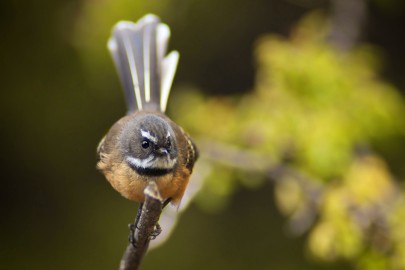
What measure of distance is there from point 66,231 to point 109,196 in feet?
1.78

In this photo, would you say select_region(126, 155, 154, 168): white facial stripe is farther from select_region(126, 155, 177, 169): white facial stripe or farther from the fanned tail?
the fanned tail

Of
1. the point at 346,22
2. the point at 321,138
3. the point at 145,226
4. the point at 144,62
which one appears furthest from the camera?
the point at 346,22

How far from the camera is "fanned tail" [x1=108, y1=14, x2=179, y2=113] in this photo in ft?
12.7

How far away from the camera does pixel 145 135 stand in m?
2.99

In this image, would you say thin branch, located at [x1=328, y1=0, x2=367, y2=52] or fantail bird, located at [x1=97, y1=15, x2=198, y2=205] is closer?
fantail bird, located at [x1=97, y1=15, x2=198, y2=205]

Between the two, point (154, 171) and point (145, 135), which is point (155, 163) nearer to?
point (154, 171)

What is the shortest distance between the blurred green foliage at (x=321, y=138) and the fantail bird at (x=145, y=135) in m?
0.83

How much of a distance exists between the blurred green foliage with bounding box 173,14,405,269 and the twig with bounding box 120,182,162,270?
5.64 feet

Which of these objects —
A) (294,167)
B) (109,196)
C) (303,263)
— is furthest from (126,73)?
(303,263)

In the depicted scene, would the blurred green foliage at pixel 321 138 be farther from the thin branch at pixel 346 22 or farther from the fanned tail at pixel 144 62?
the fanned tail at pixel 144 62

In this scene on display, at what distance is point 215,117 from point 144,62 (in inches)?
34.4

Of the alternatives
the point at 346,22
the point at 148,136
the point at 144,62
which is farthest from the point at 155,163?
the point at 346,22

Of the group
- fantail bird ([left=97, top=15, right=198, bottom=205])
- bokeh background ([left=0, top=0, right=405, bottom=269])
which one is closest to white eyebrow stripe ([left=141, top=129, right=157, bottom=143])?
fantail bird ([left=97, top=15, right=198, bottom=205])

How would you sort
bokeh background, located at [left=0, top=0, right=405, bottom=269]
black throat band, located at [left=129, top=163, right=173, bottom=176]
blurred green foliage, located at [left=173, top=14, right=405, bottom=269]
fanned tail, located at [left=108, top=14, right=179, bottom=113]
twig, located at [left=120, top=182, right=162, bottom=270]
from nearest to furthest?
twig, located at [left=120, top=182, right=162, bottom=270]
black throat band, located at [left=129, top=163, right=173, bottom=176]
fanned tail, located at [left=108, top=14, right=179, bottom=113]
blurred green foliage, located at [left=173, top=14, right=405, bottom=269]
bokeh background, located at [left=0, top=0, right=405, bottom=269]
